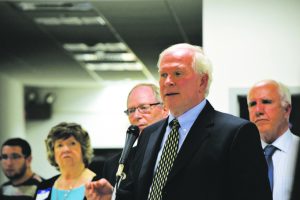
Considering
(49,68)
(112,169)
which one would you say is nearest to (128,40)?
(49,68)

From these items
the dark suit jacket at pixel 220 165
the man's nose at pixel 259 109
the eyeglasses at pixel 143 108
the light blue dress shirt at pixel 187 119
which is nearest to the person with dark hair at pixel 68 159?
the eyeglasses at pixel 143 108

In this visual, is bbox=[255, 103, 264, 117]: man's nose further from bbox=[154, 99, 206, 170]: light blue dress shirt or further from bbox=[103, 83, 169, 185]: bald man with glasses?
bbox=[154, 99, 206, 170]: light blue dress shirt

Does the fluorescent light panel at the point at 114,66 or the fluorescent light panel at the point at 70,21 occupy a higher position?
the fluorescent light panel at the point at 70,21

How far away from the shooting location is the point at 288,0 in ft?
15.6

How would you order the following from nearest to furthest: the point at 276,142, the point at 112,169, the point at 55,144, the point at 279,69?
the point at 276,142
the point at 112,169
the point at 55,144
the point at 279,69

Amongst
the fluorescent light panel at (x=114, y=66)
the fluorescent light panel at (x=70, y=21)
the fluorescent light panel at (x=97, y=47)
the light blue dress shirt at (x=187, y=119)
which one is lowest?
the light blue dress shirt at (x=187, y=119)

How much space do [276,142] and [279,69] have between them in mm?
1691

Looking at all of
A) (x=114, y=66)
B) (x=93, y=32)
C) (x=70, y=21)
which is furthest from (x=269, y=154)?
(x=114, y=66)

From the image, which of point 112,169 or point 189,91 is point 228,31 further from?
point 189,91

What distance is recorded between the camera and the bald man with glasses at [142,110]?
11.1ft

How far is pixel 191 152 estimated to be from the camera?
209 cm

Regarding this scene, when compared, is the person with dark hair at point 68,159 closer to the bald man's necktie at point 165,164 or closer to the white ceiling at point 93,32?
the bald man's necktie at point 165,164

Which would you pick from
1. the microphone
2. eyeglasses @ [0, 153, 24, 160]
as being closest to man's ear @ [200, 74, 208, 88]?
the microphone

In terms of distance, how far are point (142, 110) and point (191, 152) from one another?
1364 mm
